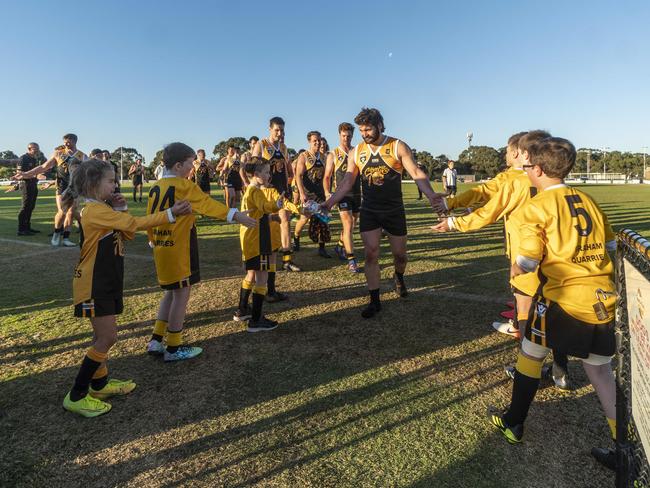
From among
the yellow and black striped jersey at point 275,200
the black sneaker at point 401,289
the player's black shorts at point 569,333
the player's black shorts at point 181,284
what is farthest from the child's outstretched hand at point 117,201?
the black sneaker at point 401,289

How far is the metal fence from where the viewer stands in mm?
1645

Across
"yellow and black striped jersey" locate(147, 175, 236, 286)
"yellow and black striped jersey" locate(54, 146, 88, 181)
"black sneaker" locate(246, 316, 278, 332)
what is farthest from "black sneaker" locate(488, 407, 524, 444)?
"yellow and black striped jersey" locate(54, 146, 88, 181)

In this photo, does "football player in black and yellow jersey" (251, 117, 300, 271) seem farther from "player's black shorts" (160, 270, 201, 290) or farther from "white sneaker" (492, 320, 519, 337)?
"white sneaker" (492, 320, 519, 337)

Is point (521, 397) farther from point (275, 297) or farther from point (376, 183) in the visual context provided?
point (275, 297)

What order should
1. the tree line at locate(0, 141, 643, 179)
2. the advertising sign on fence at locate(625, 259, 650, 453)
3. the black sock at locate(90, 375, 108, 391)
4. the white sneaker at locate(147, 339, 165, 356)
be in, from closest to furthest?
the advertising sign on fence at locate(625, 259, 650, 453), the black sock at locate(90, 375, 108, 391), the white sneaker at locate(147, 339, 165, 356), the tree line at locate(0, 141, 643, 179)

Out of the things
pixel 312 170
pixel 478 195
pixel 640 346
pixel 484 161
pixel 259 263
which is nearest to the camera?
pixel 640 346

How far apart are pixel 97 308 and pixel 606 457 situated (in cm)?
331

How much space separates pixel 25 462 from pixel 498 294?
5209 mm

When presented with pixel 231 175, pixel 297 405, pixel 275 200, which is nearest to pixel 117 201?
pixel 275 200

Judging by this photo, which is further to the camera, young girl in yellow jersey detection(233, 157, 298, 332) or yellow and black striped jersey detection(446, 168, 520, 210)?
young girl in yellow jersey detection(233, 157, 298, 332)

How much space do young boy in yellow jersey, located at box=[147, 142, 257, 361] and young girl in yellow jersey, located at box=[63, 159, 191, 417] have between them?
46 centimetres

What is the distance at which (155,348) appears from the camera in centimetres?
369

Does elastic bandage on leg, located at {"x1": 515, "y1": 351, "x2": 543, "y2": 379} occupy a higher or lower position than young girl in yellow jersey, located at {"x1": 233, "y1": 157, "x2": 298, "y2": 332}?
lower

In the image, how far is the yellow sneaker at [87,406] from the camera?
2.80 m
